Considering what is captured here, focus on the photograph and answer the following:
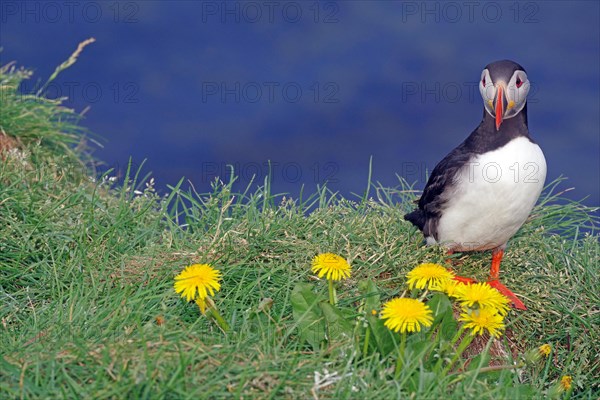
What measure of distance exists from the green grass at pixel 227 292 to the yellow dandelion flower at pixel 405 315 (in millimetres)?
201

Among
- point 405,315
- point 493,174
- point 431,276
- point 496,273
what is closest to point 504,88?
point 493,174

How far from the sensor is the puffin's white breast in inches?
187

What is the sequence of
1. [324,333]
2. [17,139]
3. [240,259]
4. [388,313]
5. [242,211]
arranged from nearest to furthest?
1. [388,313]
2. [324,333]
3. [240,259]
4. [242,211]
5. [17,139]

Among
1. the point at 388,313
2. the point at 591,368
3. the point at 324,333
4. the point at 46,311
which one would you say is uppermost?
Result: the point at 388,313

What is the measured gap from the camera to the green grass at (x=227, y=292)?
3342mm

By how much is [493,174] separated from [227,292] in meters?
1.62

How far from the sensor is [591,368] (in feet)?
16.2

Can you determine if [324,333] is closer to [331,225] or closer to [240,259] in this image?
[240,259]

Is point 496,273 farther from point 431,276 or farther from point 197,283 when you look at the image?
point 197,283

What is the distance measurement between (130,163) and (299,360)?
276 centimetres

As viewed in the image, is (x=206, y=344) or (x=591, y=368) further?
(x=591, y=368)

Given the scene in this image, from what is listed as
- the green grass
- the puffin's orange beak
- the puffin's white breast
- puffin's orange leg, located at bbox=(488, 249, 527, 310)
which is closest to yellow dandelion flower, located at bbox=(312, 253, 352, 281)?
the green grass

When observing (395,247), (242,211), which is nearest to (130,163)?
(242,211)

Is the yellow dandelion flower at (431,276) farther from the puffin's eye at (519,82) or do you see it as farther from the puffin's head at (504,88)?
the puffin's eye at (519,82)
